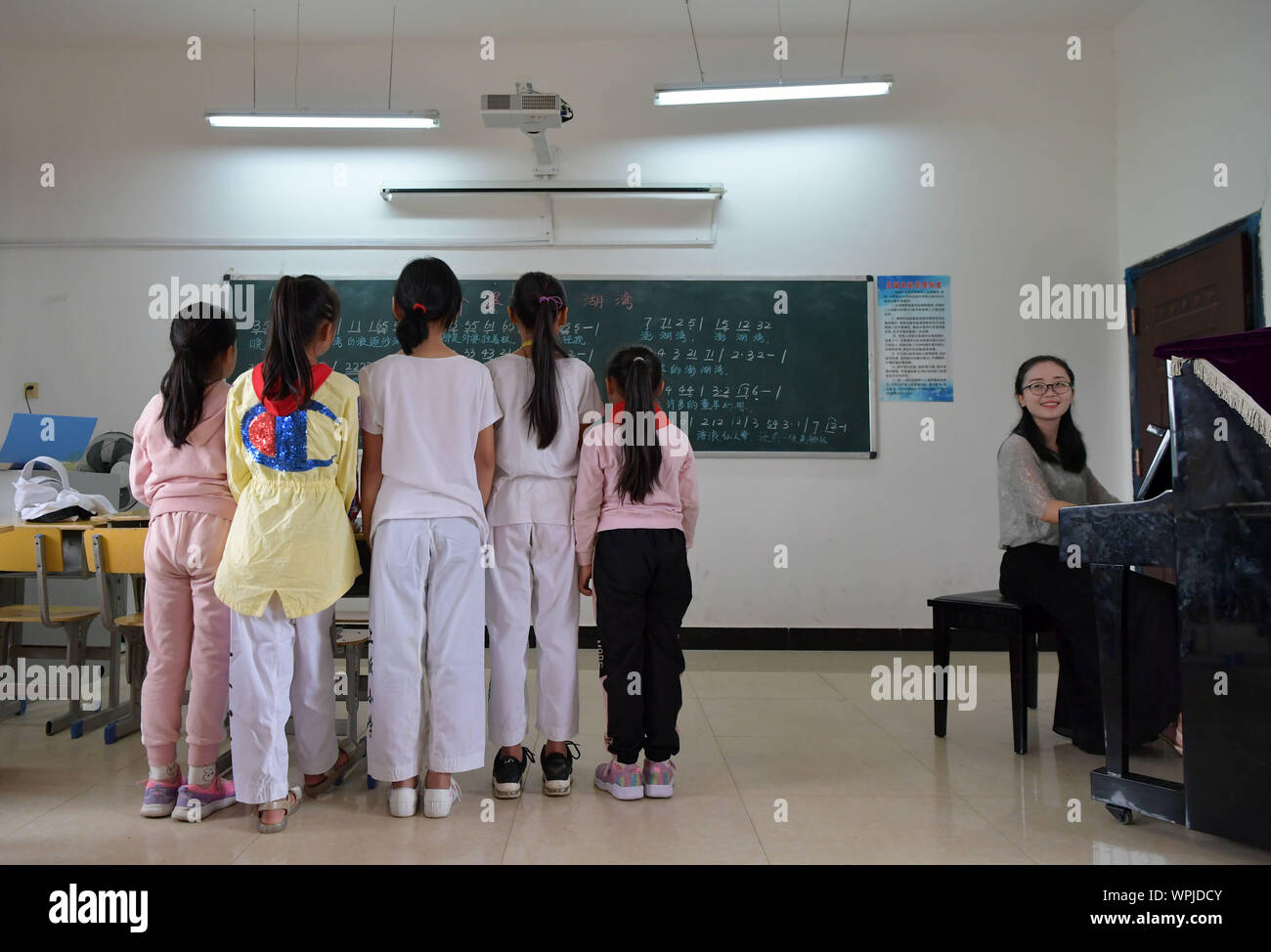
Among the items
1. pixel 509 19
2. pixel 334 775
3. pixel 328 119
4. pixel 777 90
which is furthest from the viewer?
pixel 509 19

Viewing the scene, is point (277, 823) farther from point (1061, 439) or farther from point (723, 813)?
point (1061, 439)

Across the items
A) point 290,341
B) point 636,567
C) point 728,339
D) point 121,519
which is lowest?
point 636,567

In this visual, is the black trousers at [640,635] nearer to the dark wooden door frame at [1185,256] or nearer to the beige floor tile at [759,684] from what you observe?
the beige floor tile at [759,684]

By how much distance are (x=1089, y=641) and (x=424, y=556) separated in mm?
1984

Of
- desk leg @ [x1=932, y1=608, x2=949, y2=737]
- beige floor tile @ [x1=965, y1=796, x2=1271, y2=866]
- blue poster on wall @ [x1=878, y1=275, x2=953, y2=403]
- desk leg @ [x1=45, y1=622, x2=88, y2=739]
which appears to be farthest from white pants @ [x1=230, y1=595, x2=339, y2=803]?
blue poster on wall @ [x1=878, y1=275, x2=953, y2=403]

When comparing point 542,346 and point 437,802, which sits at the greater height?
point 542,346

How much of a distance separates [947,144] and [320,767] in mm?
4238

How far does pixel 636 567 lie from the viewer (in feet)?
7.59

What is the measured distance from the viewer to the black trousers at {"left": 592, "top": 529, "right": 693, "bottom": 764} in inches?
91.1

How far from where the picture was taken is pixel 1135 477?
446 cm

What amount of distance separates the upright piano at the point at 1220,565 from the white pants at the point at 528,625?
1.40 metres

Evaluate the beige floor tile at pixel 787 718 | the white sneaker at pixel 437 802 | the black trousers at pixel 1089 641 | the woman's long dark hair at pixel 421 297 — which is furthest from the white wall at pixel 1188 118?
the white sneaker at pixel 437 802

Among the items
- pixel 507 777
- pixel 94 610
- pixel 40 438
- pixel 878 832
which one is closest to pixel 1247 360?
pixel 878 832
